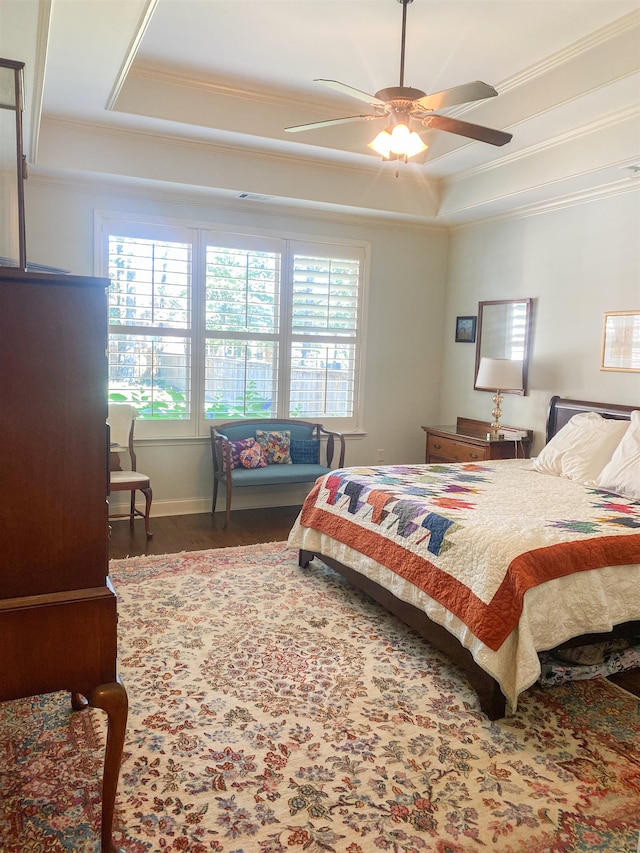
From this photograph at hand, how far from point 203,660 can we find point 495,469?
2.41 meters

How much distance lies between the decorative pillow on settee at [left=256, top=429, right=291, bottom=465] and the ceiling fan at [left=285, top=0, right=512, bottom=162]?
8.98 feet

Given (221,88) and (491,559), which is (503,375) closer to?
(491,559)

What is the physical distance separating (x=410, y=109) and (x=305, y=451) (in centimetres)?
319

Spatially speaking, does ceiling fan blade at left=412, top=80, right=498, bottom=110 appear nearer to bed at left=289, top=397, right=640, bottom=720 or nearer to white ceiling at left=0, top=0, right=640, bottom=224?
white ceiling at left=0, top=0, right=640, bottom=224

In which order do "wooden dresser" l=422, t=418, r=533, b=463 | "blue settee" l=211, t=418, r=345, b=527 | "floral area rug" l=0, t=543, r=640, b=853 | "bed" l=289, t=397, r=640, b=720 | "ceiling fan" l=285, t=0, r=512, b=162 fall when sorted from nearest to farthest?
"floral area rug" l=0, t=543, r=640, b=853 < "bed" l=289, t=397, r=640, b=720 < "ceiling fan" l=285, t=0, r=512, b=162 < "blue settee" l=211, t=418, r=345, b=527 < "wooden dresser" l=422, t=418, r=533, b=463

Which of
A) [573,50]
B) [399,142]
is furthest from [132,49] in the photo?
[573,50]

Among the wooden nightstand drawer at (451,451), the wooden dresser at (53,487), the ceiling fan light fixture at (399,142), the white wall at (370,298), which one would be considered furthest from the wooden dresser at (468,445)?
the wooden dresser at (53,487)

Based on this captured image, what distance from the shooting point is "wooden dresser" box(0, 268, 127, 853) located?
4.66ft

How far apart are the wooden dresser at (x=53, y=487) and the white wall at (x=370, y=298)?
3.76m

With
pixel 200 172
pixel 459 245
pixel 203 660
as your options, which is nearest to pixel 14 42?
pixel 200 172

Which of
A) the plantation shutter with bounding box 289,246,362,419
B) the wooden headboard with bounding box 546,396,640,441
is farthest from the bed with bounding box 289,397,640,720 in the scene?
the plantation shutter with bounding box 289,246,362,419

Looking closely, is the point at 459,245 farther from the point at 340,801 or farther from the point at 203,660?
the point at 340,801

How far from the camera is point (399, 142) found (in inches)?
122

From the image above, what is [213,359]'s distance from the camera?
17.8 ft
